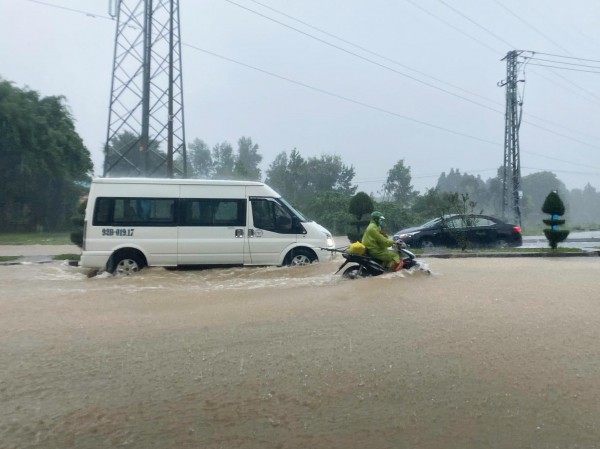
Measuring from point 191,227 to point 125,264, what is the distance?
1494 mm

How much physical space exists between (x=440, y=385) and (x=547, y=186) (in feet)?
181

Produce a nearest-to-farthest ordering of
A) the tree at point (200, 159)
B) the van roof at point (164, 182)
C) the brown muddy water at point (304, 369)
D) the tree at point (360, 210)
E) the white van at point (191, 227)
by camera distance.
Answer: the brown muddy water at point (304, 369)
the white van at point (191, 227)
the van roof at point (164, 182)
the tree at point (360, 210)
the tree at point (200, 159)

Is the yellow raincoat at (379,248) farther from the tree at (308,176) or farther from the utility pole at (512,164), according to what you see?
the tree at (308,176)

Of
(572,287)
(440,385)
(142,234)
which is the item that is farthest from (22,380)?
(572,287)

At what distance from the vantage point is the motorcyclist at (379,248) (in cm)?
1062

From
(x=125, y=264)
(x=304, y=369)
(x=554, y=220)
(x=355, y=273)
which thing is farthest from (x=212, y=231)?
(x=554, y=220)

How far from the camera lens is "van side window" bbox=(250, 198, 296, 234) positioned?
12352 mm

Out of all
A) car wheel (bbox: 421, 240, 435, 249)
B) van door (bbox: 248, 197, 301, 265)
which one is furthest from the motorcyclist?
car wheel (bbox: 421, 240, 435, 249)

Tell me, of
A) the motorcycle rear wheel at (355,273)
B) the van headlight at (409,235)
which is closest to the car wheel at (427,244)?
the van headlight at (409,235)

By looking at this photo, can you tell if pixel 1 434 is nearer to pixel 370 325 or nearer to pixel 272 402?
pixel 272 402

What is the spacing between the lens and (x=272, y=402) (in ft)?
14.5

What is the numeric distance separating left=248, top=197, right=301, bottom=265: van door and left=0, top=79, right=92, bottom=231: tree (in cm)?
2228

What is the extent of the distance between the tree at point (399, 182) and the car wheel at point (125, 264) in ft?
107

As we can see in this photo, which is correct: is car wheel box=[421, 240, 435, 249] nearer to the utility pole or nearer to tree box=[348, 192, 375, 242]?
tree box=[348, 192, 375, 242]
